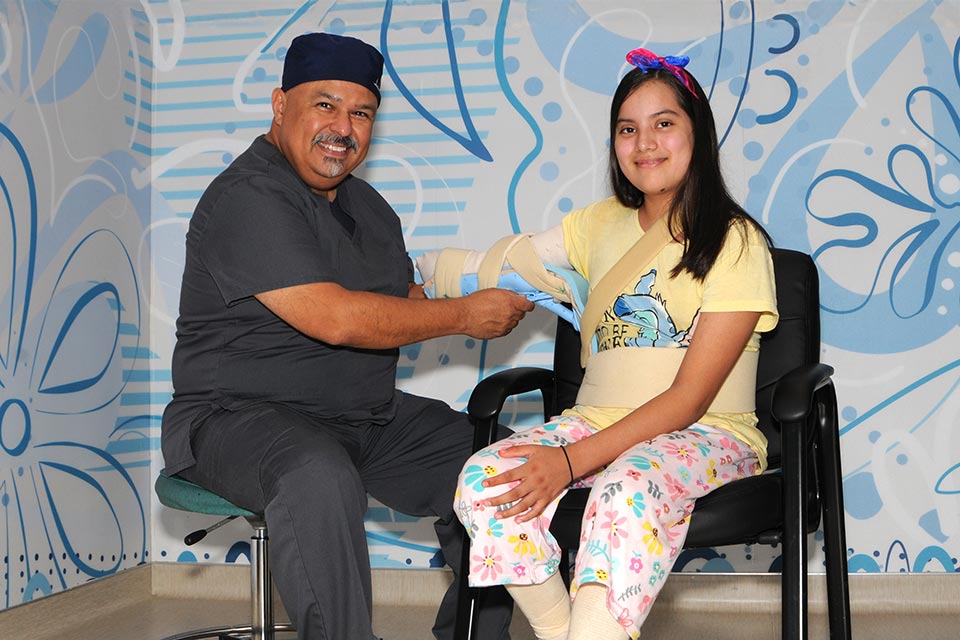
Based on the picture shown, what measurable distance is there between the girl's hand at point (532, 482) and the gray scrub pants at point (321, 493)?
31cm

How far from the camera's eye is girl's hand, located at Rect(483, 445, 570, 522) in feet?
6.14

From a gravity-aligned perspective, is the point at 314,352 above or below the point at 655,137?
below

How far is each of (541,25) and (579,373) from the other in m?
1.31

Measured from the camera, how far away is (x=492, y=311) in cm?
237

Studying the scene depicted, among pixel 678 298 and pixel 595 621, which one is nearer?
pixel 595 621

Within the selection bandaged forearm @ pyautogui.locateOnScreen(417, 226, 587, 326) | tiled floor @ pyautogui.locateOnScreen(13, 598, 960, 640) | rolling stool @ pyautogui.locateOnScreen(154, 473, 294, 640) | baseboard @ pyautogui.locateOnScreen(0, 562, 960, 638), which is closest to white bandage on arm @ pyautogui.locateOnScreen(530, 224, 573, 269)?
bandaged forearm @ pyautogui.locateOnScreen(417, 226, 587, 326)

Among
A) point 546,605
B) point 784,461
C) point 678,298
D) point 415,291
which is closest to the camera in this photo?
point 784,461

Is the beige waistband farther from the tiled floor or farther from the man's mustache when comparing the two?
the tiled floor

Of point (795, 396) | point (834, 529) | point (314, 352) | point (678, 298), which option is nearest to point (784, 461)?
point (795, 396)

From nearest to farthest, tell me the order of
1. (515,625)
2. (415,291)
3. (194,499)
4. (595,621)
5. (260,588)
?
(595,621) → (194,499) → (260,588) → (415,291) → (515,625)

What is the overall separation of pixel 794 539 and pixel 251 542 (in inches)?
51.9

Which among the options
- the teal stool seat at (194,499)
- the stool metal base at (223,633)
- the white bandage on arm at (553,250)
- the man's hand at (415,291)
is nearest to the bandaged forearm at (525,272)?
the white bandage on arm at (553,250)

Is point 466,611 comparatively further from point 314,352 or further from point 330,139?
point 330,139

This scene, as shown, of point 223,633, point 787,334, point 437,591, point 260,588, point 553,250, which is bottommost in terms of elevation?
point 437,591
